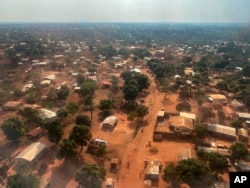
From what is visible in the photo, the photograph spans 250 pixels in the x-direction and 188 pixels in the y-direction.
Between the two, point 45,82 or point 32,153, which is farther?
point 45,82

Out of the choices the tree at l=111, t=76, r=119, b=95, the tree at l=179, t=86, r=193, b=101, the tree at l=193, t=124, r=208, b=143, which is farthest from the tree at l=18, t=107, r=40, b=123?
the tree at l=179, t=86, r=193, b=101

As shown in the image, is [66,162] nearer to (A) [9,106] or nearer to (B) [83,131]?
(B) [83,131]

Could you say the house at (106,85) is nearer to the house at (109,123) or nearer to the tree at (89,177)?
the house at (109,123)

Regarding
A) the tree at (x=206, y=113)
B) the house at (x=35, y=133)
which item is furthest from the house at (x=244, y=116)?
the house at (x=35, y=133)

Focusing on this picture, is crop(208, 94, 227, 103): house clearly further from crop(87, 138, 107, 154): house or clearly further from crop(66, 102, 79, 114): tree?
crop(66, 102, 79, 114): tree

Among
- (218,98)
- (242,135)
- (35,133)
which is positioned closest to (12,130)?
(35,133)

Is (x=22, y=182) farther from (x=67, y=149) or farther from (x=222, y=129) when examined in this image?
(x=222, y=129)
